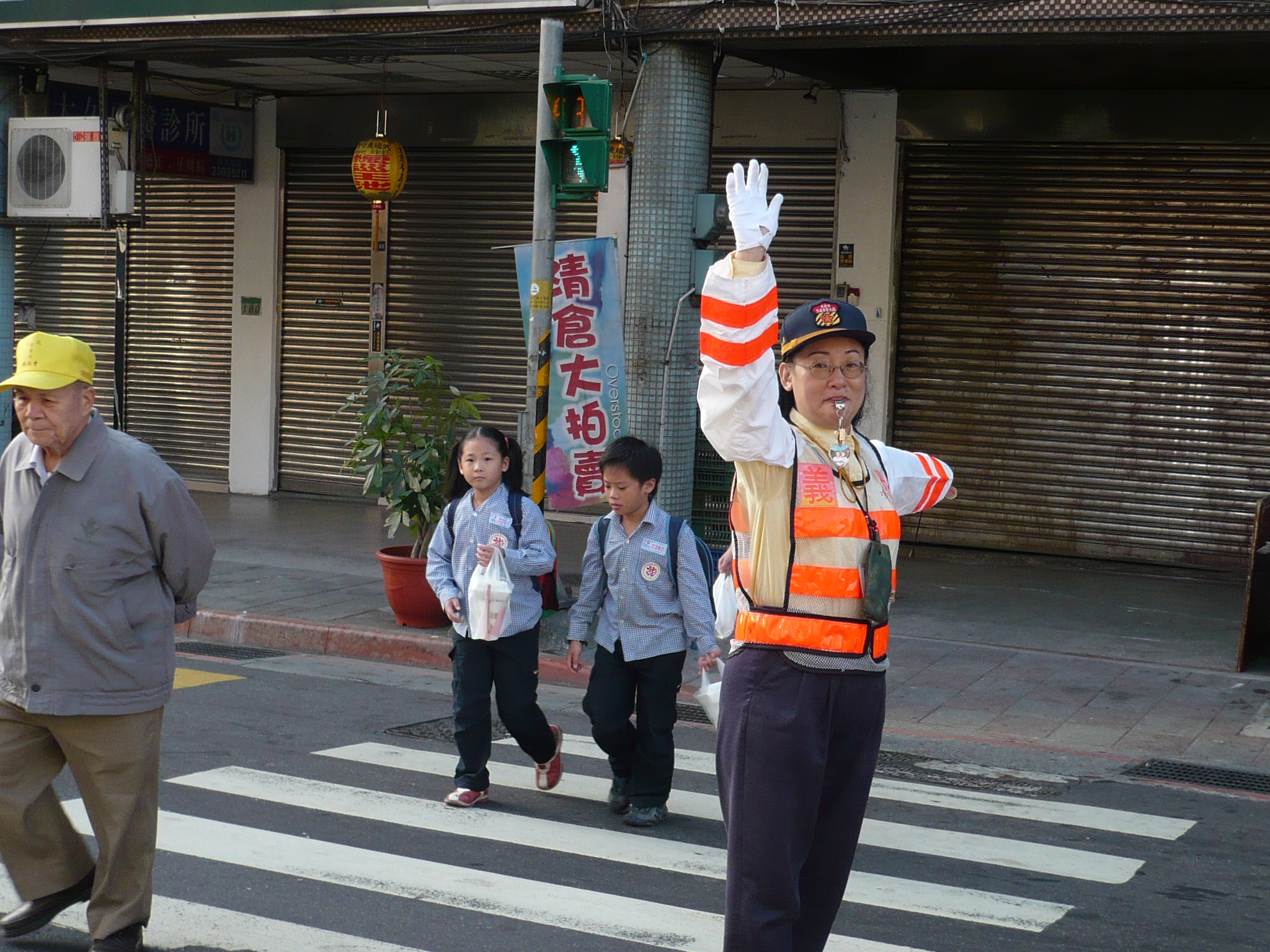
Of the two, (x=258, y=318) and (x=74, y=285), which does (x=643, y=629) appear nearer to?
(x=258, y=318)

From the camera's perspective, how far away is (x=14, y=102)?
1423cm

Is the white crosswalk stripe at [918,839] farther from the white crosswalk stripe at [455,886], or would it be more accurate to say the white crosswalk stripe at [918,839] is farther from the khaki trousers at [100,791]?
the khaki trousers at [100,791]

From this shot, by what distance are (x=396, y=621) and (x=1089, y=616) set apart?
4980mm

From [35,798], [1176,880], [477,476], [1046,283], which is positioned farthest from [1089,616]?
[35,798]

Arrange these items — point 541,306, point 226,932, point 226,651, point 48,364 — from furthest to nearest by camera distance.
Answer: point 226,651, point 541,306, point 226,932, point 48,364

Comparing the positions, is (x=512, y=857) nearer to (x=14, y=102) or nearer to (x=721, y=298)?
(x=721, y=298)

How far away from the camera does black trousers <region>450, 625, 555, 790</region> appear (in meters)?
6.34

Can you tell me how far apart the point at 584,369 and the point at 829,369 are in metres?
6.71

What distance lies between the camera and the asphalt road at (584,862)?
499 centimetres

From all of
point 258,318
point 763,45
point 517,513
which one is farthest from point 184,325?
point 517,513

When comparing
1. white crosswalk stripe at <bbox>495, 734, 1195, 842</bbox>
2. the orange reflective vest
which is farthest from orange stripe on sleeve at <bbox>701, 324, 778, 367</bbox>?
white crosswalk stripe at <bbox>495, 734, 1195, 842</bbox>

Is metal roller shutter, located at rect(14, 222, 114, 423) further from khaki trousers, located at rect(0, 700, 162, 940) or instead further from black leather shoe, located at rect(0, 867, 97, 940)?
khaki trousers, located at rect(0, 700, 162, 940)

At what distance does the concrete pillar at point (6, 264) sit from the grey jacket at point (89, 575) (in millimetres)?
10512

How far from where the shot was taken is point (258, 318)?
54.2ft
